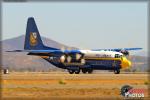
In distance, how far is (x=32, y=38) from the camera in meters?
110

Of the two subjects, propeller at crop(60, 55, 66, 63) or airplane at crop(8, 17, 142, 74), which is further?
propeller at crop(60, 55, 66, 63)

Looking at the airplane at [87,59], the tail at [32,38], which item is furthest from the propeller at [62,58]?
the tail at [32,38]

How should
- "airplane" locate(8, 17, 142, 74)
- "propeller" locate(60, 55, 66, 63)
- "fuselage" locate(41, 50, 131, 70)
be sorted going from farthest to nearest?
1. "propeller" locate(60, 55, 66, 63)
2. "airplane" locate(8, 17, 142, 74)
3. "fuselage" locate(41, 50, 131, 70)

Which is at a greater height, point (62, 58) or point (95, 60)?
point (62, 58)

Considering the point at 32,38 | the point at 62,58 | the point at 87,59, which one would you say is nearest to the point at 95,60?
the point at 87,59

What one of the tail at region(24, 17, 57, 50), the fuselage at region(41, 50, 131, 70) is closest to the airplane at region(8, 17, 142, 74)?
Result: the fuselage at region(41, 50, 131, 70)

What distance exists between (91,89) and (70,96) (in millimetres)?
6281

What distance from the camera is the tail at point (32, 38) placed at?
109m

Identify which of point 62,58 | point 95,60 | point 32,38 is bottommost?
point 95,60

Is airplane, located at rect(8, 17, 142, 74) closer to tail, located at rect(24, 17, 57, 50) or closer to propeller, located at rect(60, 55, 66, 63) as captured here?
propeller, located at rect(60, 55, 66, 63)

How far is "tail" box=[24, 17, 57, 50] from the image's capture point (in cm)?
10919

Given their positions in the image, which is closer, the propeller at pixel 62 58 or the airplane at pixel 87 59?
the airplane at pixel 87 59

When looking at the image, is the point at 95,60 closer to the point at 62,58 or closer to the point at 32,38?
the point at 62,58

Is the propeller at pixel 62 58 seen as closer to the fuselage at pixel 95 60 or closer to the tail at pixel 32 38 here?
the fuselage at pixel 95 60
